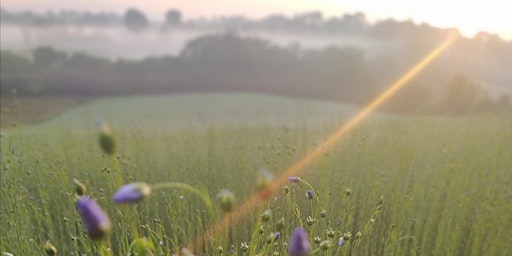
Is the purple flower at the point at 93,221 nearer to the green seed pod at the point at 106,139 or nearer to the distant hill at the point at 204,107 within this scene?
the green seed pod at the point at 106,139

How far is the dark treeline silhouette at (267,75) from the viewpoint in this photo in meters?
15.4

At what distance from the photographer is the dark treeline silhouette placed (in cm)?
1541

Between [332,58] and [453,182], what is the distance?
15.8 m

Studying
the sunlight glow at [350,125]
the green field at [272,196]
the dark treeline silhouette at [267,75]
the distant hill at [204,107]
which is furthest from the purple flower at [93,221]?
the dark treeline silhouette at [267,75]

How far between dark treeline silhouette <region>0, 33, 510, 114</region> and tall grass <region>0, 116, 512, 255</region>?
37.5ft

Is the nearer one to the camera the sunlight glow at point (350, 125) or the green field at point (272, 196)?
the green field at point (272, 196)

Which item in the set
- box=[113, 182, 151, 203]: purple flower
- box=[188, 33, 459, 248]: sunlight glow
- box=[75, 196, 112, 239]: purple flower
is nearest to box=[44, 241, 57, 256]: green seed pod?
box=[75, 196, 112, 239]: purple flower

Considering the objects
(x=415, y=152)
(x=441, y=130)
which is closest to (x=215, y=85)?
(x=441, y=130)

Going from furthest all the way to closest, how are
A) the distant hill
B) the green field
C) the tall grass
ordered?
1. the distant hill
2. the tall grass
3. the green field

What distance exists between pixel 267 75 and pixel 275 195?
16612 millimetres

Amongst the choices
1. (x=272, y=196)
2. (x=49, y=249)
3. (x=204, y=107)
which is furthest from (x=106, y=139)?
(x=204, y=107)

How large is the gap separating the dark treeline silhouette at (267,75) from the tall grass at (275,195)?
11.4 m

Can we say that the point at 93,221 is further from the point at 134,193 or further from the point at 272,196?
the point at 272,196

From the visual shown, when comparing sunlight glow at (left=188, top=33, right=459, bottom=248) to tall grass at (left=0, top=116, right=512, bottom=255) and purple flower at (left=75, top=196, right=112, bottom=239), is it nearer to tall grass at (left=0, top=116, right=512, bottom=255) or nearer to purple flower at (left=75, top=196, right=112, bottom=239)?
tall grass at (left=0, top=116, right=512, bottom=255)
